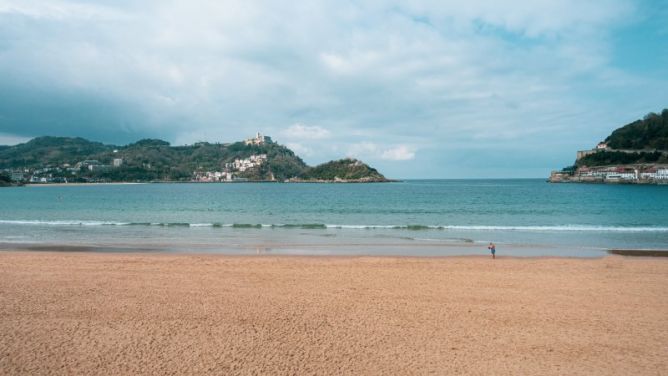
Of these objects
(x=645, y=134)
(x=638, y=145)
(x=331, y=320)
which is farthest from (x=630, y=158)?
(x=331, y=320)

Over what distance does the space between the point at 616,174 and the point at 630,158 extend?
15927mm

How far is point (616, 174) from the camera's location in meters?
136

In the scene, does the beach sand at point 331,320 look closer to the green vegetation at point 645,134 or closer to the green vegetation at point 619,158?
the green vegetation at point 619,158

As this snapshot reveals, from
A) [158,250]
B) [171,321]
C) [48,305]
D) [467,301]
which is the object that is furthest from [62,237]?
[467,301]

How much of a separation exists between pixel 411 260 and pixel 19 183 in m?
210

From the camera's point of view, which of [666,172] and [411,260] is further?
[666,172]

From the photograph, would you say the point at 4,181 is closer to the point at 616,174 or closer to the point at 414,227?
the point at 414,227

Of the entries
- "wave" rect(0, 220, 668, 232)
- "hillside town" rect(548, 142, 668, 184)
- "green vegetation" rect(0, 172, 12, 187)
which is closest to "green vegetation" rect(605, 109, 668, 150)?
"hillside town" rect(548, 142, 668, 184)

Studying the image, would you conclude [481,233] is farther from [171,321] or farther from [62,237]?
[62,237]

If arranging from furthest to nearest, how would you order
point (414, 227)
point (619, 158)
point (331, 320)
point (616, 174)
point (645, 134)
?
point (645, 134), point (619, 158), point (616, 174), point (414, 227), point (331, 320)

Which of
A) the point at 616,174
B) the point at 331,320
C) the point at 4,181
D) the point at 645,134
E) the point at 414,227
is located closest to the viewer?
the point at 331,320

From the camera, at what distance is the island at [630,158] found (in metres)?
130

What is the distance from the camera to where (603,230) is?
1231 inches

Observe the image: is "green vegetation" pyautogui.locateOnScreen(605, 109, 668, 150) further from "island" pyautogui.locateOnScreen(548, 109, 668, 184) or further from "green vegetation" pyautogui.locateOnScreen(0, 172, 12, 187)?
"green vegetation" pyautogui.locateOnScreen(0, 172, 12, 187)
